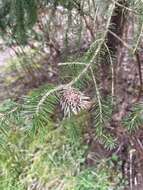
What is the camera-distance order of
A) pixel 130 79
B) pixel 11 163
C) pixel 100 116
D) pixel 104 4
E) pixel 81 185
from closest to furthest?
pixel 100 116 → pixel 104 4 → pixel 81 185 → pixel 11 163 → pixel 130 79

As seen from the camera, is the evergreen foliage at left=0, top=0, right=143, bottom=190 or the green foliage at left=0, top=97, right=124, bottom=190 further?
the green foliage at left=0, top=97, right=124, bottom=190

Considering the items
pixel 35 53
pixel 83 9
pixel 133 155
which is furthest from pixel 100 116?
pixel 35 53

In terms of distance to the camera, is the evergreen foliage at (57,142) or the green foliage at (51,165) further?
the green foliage at (51,165)

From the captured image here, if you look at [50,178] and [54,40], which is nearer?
[50,178]

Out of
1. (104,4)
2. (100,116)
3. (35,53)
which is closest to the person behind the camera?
(100,116)

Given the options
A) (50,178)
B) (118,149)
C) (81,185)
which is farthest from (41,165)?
(118,149)

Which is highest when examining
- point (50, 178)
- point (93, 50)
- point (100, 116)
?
point (93, 50)

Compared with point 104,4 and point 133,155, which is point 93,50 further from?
point 133,155

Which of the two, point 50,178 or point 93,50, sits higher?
point 93,50

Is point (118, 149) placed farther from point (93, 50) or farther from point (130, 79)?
point (93, 50)
